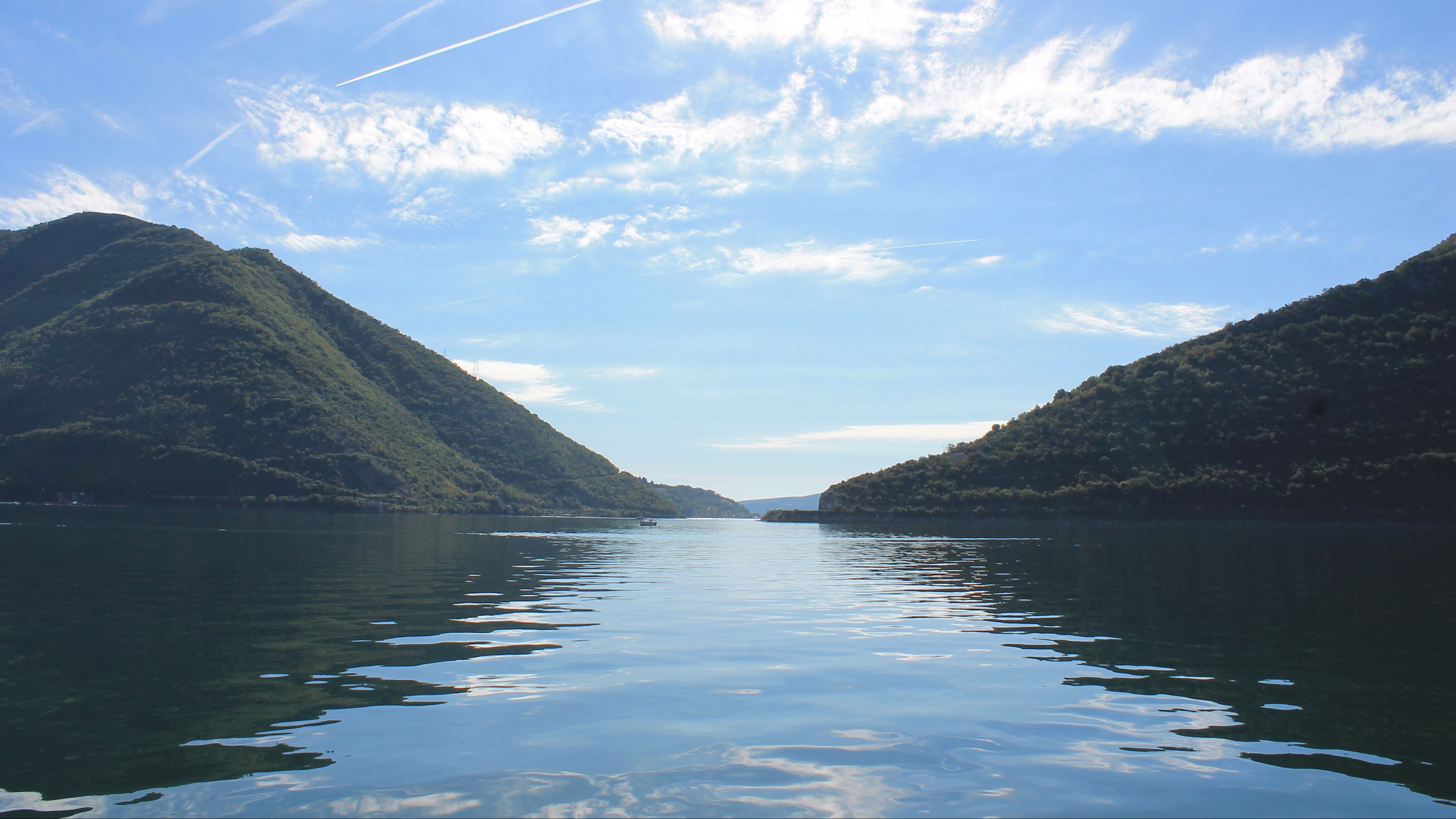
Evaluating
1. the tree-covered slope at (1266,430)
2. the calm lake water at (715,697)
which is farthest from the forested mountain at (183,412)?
the calm lake water at (715,697)

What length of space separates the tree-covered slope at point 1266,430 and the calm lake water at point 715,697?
303 feet

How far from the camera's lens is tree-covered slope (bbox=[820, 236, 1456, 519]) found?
10381cm

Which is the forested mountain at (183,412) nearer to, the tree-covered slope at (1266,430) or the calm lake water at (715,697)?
the tree-covered slope at (1266,430)

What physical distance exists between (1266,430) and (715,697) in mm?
128759

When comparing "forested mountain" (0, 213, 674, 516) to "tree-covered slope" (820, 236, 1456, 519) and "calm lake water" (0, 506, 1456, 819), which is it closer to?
"tree-covered slope" (820, 236, 1456, 519)

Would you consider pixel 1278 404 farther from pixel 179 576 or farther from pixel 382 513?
pixel 382 513

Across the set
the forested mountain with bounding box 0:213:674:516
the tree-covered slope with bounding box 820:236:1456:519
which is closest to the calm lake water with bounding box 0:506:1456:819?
the tree-covered slope with bounding box 820:236:1456:519

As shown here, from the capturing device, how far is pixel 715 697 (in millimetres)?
12344

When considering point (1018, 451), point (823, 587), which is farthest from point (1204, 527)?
point (823, 587)

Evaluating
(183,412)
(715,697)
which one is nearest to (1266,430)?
(715,697)

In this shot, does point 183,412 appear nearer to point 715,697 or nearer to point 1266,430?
point 715,697

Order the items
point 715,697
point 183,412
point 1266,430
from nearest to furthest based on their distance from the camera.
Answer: point 715,697 → point 1266,430 → point 183,412

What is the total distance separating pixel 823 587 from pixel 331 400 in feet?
611

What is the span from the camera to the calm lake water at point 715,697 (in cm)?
812
